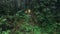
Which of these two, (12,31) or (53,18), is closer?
(12,31)

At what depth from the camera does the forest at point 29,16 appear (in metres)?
6.08

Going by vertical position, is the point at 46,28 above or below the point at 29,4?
below

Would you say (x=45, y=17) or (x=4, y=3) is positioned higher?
(x=4, y=3)

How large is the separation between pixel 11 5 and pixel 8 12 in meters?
0.27

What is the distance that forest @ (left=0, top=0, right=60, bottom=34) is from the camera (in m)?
6.08

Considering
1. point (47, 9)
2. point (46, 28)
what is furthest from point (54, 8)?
point (46, 28)

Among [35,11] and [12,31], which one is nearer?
[12,31]

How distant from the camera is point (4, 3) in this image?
629 centimetres

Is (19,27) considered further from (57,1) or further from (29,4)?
(57,1)

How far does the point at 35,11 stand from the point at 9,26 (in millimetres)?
972

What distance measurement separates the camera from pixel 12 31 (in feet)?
19.6

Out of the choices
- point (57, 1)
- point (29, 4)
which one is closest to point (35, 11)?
point (29, 4)

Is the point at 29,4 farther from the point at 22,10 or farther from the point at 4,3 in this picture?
the point at 4,3

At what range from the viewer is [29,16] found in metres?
6.49
